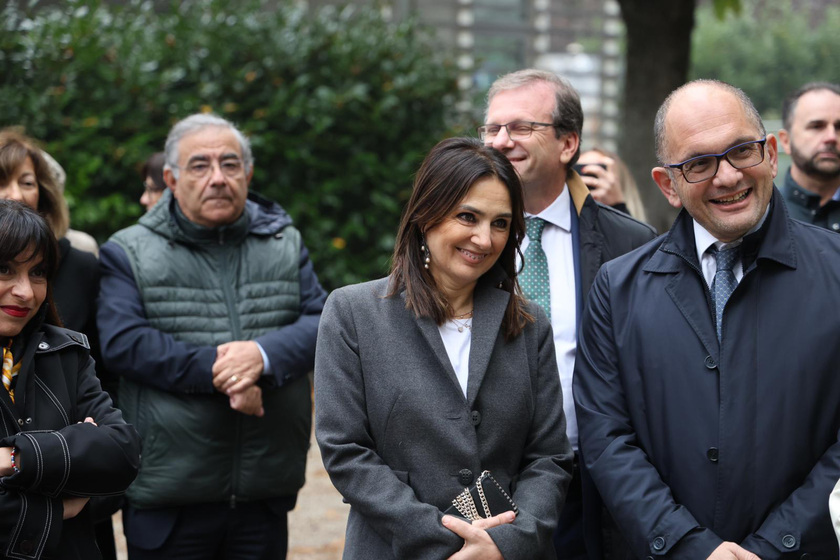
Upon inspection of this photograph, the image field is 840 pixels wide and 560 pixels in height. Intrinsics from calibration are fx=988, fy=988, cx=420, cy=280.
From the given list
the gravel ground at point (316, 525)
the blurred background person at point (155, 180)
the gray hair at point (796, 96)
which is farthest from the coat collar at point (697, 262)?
the gravel ground at point (316, 525)

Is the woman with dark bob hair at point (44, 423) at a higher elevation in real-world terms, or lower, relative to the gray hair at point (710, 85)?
lower

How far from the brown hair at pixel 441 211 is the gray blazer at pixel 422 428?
0.05 m

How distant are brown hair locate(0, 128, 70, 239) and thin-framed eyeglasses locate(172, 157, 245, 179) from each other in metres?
0.54

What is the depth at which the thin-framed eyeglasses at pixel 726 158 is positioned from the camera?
3.07m

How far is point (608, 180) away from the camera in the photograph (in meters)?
4.91

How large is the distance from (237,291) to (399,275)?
4.22 ft

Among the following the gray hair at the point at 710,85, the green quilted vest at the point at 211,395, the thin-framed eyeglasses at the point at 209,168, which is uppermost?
the gray hair at the point at 710,85

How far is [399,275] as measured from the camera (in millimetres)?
3174

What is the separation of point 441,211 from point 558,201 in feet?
3.20

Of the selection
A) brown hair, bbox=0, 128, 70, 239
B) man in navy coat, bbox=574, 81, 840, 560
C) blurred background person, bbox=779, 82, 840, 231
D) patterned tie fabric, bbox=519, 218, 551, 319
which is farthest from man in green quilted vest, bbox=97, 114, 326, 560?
blurred background person, bbox=779, 82, 840, 231

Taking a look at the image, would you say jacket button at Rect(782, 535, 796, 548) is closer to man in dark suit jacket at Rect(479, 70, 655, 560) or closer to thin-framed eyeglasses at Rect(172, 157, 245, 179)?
man in dark suit jacket at Rect(479, 70, 655, 560)

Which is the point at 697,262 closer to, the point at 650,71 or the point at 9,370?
the point at 9,370

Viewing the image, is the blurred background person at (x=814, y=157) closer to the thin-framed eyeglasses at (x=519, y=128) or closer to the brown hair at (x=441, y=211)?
the thin-framed eyeglasses at (x=519, y=128)

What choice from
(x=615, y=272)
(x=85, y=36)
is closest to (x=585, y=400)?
(x=615, y=272)
